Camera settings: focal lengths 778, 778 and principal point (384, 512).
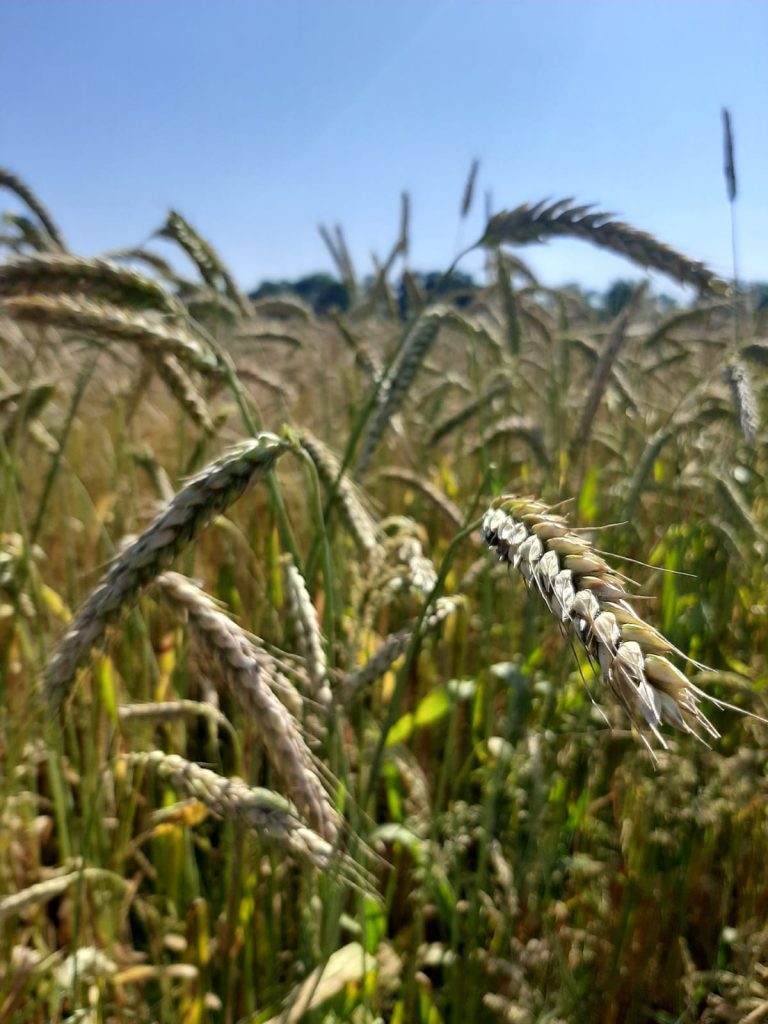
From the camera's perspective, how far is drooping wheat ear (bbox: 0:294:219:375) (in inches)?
42.8

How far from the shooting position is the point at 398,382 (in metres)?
1.55

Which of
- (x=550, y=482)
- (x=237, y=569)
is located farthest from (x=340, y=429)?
(x=550, y=482)

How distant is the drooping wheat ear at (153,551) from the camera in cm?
A: 69

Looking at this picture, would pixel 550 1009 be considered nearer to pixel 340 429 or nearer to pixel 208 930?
pixel 208 930

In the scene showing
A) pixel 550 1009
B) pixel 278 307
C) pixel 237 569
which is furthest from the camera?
pixel 278 307

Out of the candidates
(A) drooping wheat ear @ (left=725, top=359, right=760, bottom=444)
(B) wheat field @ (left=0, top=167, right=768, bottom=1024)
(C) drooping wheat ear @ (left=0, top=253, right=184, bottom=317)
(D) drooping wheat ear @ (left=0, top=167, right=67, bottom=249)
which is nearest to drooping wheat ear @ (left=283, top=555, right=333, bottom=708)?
(B) wheat field @ (left=0, top=167, right=768, bottom=1024)

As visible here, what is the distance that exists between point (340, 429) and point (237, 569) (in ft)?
3.96

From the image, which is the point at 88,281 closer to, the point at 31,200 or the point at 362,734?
the point at 362,734

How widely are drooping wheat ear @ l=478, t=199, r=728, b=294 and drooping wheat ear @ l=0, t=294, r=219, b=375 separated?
1.50 ft

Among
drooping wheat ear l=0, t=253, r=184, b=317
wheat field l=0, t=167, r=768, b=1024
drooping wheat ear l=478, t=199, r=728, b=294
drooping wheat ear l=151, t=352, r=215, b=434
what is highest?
drooping wheat ear l=478, t=199, r=728, b=294

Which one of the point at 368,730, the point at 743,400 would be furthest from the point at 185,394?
the point at 743,400

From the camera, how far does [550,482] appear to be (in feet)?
5.65

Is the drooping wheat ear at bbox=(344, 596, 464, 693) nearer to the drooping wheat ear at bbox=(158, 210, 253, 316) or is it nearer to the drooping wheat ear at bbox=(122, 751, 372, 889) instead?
the drooping wheat ear at bbox=(122, 751, 372, 889)

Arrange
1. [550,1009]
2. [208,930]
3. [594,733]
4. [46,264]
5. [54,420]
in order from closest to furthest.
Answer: [46,264], [550,1009], [208,930], [594,733], [54,420]
